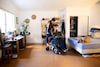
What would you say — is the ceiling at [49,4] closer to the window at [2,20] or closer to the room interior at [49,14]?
the room interior at [49,14]

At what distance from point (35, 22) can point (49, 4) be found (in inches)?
64.3

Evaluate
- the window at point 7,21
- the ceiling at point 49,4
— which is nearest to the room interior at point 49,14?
the ceiling at point 49,4

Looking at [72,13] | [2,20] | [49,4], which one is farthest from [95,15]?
[2,20]

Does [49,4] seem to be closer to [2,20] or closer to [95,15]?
[95,15]

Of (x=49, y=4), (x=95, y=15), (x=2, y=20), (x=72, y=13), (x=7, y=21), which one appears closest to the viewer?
(x=2, y=20)

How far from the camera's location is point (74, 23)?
26.3ft

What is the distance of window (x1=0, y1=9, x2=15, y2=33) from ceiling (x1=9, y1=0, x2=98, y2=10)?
79 centimetres

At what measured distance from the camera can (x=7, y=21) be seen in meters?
6.91

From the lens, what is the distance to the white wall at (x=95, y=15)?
24.0 feet

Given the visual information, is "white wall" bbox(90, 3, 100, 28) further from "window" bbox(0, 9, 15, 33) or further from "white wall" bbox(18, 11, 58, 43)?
"window" bbox(0, 9, 15, 33)

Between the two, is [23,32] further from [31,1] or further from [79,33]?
[79,33]

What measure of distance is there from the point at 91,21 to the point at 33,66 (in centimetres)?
512

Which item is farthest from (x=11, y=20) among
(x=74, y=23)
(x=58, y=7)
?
(x=74, y=23)

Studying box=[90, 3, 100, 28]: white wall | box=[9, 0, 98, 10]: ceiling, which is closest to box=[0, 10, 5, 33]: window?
box=[9, 0, 98, 10]: ceiling
